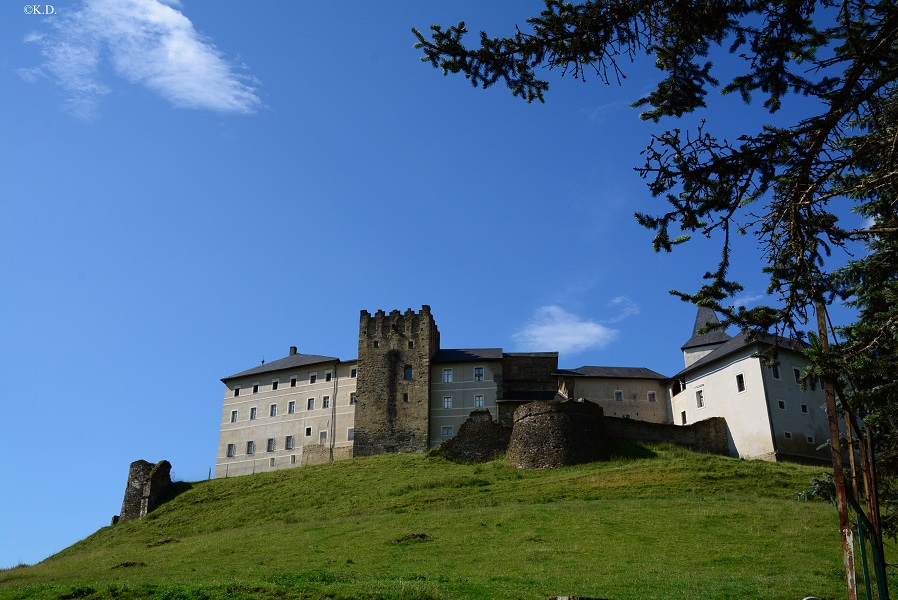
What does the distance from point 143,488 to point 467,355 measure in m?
28.9

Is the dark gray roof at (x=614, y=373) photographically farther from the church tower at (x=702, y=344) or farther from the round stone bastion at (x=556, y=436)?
the round stone bastion at (x=556, y=436)

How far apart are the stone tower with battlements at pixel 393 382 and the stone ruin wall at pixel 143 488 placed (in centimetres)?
1533

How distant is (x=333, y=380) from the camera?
235ft

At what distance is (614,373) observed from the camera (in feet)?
222

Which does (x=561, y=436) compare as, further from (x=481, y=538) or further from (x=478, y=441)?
(x=481, y=538)

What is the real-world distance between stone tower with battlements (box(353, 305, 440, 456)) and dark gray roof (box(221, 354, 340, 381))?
15.6 ft

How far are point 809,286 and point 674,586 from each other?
536 inches

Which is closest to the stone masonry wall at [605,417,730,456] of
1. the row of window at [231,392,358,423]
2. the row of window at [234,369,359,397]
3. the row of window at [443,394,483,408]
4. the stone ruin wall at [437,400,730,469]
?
the stone ruin wall at [437,400,730,469]

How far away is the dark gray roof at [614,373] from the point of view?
220ft

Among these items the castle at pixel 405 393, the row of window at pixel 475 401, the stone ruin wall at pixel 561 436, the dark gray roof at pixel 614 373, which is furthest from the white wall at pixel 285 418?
the dark gray roof at pixel 614 373

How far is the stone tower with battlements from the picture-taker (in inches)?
2608

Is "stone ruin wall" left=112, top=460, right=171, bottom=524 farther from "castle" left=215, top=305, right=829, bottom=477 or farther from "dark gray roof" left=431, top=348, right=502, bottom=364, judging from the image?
"dark gray roof" left=431, top=348, right=502, bottom=364

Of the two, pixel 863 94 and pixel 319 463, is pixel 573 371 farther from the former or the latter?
pixel 863 94

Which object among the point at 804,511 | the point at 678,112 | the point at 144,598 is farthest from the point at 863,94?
the point at 804,511
